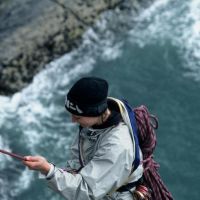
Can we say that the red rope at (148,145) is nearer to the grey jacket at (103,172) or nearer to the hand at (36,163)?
the grey jacket at (103,172)

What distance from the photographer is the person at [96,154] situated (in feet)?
11.8

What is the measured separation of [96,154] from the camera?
3.72 meters

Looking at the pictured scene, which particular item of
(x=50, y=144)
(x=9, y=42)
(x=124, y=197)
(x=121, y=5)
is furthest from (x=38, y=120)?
(x=124, y=197)

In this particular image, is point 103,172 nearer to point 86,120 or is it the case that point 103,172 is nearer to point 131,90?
point 86,120

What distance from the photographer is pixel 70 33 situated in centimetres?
1063

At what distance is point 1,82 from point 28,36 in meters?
1.07

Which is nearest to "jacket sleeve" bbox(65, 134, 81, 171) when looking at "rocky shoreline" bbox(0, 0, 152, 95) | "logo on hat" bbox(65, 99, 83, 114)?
"logo on hat" bbox(65, 99, 83, 114)

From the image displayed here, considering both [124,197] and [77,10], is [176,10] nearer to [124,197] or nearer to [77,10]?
[77,10]

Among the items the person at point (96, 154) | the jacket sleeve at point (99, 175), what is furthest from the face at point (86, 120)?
the jacket sleeve at point (99, 175)

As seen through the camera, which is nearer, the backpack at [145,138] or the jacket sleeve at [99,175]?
the jacket sleeve at [99,175]

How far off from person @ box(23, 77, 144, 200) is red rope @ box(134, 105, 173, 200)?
0.82ft

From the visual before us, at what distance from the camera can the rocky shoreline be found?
32.2ft

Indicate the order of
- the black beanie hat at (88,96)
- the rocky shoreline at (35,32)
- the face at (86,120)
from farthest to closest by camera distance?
the rocky shoreline at (35,32) < the face at (86,120) < the black beanie hat at (88,96)

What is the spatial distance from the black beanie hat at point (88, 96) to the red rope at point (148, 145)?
46cm
